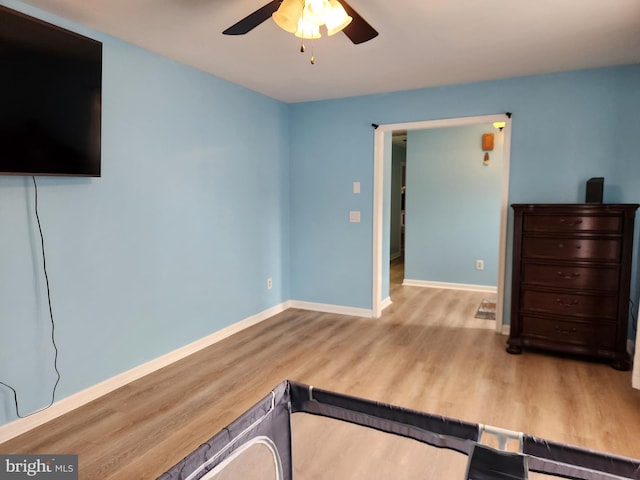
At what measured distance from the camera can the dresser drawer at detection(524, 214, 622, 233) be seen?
9.78 ft

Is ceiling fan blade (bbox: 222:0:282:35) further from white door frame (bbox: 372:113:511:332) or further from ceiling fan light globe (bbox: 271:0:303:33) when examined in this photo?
white door frame (bbox: 372:113:511:332)

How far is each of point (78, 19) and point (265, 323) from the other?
114 inches

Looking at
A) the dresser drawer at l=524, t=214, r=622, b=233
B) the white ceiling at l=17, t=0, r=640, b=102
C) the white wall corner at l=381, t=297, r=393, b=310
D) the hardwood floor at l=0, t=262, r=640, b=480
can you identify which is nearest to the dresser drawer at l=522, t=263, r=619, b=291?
the dresser drawer at l=524, t=214, r=622, b=233

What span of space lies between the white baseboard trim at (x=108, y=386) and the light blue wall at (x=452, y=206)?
303 cm

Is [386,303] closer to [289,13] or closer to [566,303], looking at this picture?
[566,303]

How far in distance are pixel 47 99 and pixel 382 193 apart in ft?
10.0

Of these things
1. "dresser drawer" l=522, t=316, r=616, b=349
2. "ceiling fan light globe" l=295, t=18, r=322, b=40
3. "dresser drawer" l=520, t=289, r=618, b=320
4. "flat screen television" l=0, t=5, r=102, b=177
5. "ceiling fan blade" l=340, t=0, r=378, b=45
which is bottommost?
"dresser drawer" l=522, t=316, r=616, b=349

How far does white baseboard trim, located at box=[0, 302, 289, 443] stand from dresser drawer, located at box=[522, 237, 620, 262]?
8.65ft

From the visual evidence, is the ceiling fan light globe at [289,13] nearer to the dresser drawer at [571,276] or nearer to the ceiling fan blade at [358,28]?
the ceiling fan blade at [358,28]

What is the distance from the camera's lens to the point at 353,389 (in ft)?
8.91

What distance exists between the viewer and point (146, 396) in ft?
8.57

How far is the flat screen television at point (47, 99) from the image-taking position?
6.54 ft

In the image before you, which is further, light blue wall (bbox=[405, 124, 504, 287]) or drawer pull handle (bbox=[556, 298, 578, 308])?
light blue wall (bbox=[405, 124, 504, 287])

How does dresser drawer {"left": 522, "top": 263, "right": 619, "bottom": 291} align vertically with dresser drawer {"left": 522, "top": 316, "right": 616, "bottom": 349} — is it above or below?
above
